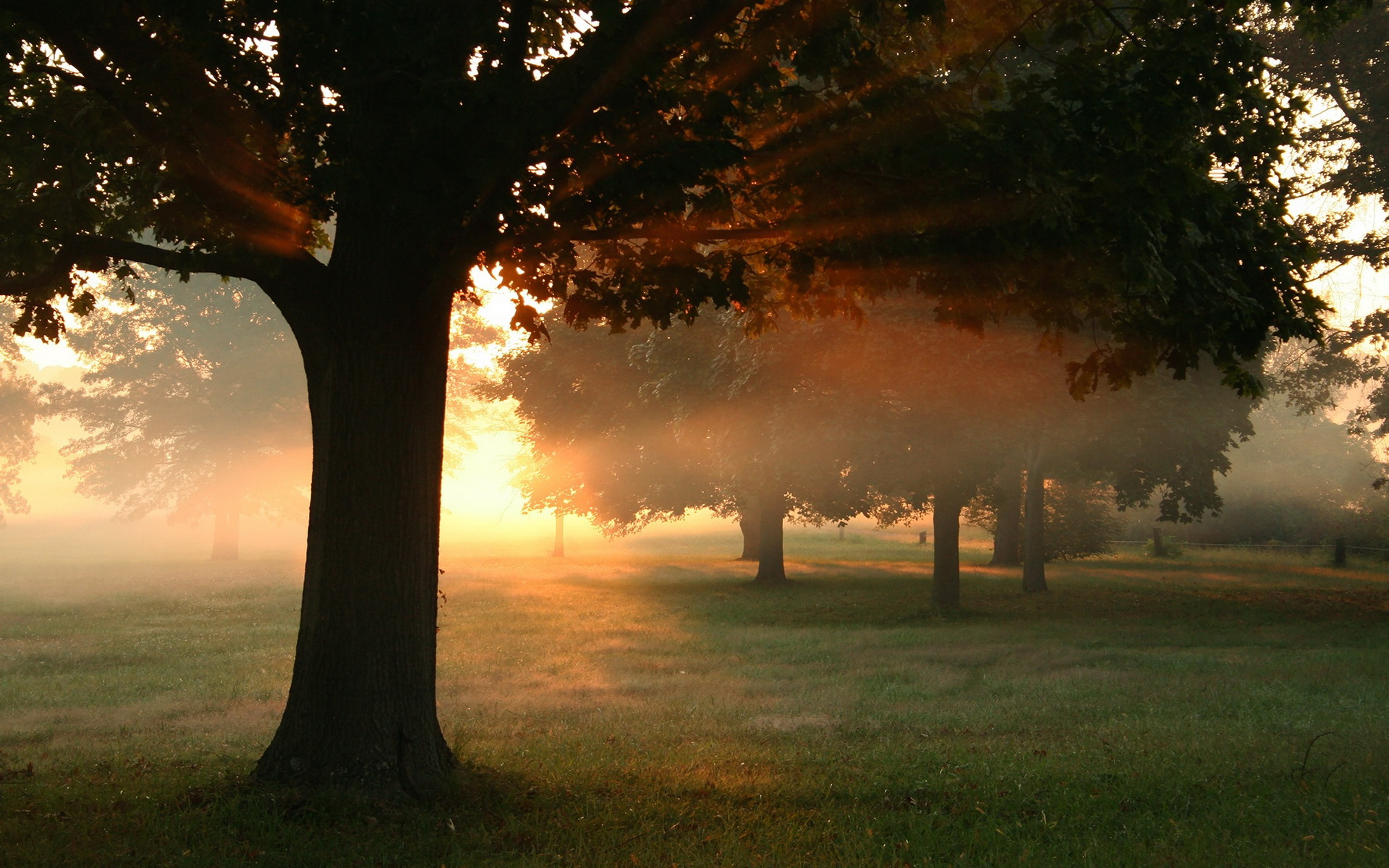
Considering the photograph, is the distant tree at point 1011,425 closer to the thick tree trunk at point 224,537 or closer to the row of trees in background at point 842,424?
the row of trees in background at point 842,424

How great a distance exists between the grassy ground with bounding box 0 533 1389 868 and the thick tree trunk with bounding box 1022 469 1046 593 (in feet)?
10.7

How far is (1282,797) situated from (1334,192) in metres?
18.1

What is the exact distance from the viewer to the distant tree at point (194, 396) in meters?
43.0

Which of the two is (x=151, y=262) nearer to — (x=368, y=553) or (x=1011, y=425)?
(x=368, y=553)

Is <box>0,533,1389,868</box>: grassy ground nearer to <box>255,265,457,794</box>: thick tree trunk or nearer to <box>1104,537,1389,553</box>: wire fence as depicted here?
<box>255,265,457,794</box>: thick tree trunk

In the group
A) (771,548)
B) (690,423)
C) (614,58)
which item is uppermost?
(614,58)

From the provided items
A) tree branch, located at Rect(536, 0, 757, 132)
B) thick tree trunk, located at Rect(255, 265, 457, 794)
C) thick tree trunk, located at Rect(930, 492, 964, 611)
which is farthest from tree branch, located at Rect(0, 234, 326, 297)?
thick tree trunk, located at Rect(930, 492, 964, 611)

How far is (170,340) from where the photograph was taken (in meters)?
43.4

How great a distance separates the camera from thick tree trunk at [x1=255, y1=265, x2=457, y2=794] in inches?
284

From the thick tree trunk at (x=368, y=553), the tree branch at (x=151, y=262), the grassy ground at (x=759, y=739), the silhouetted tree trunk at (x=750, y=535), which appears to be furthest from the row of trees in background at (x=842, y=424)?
the silhouetted tree trunk at (x=750, y=535)

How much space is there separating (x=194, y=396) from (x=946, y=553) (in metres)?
33.4

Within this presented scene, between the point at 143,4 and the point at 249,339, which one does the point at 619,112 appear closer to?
the point at 143,4

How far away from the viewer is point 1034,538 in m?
28.2

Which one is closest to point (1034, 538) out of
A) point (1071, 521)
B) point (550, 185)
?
point (1071, 521)
